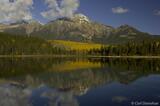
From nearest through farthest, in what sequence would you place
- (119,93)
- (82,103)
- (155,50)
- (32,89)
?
(82,103), (119,93), (32,89), (155,50)

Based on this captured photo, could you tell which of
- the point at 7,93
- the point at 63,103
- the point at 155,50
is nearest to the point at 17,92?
the point at 7,93

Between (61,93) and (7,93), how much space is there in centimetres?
598

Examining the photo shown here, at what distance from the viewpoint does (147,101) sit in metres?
29.4

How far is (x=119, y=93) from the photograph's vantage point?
35.2 meters

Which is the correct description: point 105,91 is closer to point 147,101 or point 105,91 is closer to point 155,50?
point 147,101

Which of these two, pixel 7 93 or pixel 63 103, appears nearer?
pixel 63 103

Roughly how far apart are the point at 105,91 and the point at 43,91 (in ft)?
23.7

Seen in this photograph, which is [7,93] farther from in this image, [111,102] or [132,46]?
[132,46]

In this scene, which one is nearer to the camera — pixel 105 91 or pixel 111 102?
pixel 111 102

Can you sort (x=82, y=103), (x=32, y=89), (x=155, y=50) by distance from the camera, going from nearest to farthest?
(x=82, y=103), (x=32, y=89), (x=155, y=50)

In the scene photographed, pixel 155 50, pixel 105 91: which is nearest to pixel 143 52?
pixel 155 50

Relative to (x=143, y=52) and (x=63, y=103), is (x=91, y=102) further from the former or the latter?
(x=143, y=52)

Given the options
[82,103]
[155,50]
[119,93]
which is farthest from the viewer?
[155,50]

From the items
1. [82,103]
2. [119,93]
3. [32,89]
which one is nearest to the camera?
[82,103]
